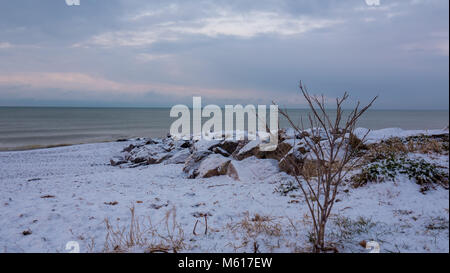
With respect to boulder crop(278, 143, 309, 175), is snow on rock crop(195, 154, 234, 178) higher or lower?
lower

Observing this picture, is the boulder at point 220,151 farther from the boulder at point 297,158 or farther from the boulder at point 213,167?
the boulder at point 297,158

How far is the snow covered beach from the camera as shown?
279 cm

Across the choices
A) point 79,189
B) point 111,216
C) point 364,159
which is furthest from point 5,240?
point 364,159

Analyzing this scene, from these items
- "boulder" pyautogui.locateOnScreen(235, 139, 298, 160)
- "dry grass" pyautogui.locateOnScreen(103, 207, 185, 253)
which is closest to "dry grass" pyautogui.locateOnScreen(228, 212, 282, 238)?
"dry grass" pyautogui.locateOnScreen(103, 207, 185, 253)

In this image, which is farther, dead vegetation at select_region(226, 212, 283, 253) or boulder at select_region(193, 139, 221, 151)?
boulder at select_region(193, 139, 221, 151)

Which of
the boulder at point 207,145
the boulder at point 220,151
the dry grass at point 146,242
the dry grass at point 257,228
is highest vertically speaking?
the boulder at point 207,145

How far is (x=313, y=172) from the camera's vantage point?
542 centimetres

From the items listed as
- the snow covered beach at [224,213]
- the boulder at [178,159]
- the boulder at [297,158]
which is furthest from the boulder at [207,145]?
the boulder at [297,158]

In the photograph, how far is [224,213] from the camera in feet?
12.6

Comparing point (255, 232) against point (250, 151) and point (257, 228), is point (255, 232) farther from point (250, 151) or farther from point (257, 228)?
point (250, 151)

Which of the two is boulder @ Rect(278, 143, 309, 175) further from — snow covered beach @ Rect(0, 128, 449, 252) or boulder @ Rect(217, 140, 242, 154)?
boulder @ Rect(217, 140, 242, 154)

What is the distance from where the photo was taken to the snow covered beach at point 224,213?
2795mm

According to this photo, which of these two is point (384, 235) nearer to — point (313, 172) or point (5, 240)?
point (313, 172)

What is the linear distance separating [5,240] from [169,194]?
2522mm
